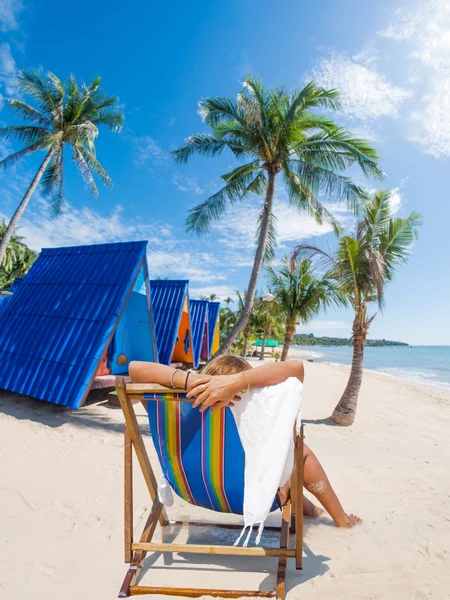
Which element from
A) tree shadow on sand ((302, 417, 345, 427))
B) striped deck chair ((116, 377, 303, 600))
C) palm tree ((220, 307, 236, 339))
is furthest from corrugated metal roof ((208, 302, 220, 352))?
palm tree ((220, 307, 236, 339))

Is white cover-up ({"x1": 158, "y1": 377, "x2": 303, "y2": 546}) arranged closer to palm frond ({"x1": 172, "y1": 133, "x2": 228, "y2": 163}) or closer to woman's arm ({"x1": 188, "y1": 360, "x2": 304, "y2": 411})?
woman's arm ({"x1": 188, "y1": 360, "x2": 304, "y2": 411})

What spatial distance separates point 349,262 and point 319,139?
175 inches

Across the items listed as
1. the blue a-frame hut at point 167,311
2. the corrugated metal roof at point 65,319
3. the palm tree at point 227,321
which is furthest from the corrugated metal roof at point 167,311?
the palm tree at point 227,321

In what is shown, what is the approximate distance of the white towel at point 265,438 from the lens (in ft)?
5.64

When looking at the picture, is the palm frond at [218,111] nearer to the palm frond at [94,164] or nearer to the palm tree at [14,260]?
the palm frond at [94,164]

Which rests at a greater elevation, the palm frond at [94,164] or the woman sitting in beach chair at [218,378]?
the palm frond at [94,164]

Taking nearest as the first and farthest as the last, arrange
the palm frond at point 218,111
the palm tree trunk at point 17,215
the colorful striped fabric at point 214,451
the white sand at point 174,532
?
the colorful striped fabric at point 214,451
the white sand at point 174,532
the palm frond at point 218,111
the palm tree trunk at point 17,215

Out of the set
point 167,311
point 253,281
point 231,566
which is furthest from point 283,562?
point 167,311

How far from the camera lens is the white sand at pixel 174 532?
2080 millimetres

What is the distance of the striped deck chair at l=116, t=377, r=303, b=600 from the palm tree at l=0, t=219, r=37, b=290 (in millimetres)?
33941

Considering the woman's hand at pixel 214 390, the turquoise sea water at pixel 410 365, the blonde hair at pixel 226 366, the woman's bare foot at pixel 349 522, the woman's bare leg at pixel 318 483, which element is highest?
the blonde hair at pixel 226 366

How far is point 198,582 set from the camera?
81.6 inches

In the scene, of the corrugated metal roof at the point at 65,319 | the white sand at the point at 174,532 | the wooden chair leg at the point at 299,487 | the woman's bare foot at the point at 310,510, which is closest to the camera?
the wooden chair leg at the point at 299,487

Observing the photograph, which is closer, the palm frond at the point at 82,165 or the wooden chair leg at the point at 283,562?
the wooden chair leg at the point at 283,562
